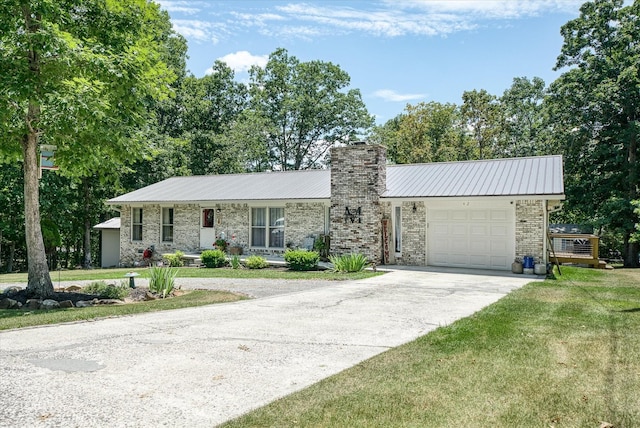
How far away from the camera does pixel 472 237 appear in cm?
1753

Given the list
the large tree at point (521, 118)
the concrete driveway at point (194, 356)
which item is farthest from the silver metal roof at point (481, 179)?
the large tree at point (521, 118)

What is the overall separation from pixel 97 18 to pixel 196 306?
6.74 meters

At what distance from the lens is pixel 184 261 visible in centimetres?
2114

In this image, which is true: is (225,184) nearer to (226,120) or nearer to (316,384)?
(226,120)

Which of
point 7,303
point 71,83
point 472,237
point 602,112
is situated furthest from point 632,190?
point 7,303

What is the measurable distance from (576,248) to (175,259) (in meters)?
19.4

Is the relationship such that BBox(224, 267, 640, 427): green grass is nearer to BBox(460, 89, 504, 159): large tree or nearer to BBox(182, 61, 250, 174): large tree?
BBox(182, 61, 250, 174): large tree

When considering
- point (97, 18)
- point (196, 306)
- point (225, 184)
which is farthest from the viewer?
point (225, 184)

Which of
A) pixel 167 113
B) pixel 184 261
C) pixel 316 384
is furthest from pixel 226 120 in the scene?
pixel 316 384

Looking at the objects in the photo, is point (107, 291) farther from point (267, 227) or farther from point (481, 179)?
point (481, 179)

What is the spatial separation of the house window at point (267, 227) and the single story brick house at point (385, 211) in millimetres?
43

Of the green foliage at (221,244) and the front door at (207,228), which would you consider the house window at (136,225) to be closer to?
the front door at (207,228)

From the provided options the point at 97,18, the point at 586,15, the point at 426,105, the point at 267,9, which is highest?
the point at 586,15

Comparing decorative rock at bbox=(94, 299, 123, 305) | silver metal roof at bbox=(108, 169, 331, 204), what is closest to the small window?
silver metal roof at bbox=(108, 169, 331, 204)
